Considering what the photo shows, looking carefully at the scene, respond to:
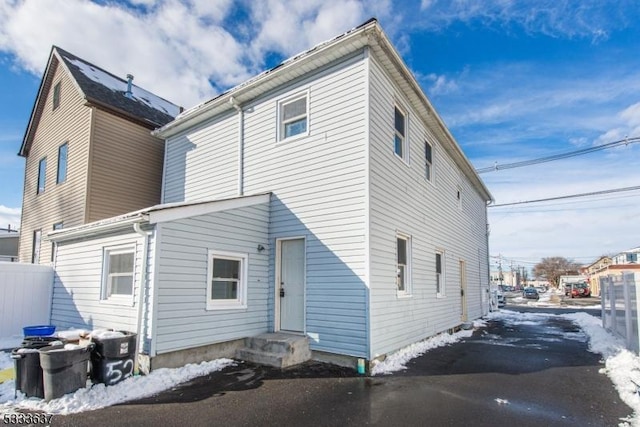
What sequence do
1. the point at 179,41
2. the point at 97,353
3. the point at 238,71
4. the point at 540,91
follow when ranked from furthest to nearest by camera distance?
the point at 540,91
the point at 238,71
the point at 179,41
the point at 97,353

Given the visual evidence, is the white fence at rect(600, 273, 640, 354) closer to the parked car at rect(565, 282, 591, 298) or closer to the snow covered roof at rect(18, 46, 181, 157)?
the snow covered roof at rect(18, 46, 181, 157)

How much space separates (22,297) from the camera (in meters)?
9.68

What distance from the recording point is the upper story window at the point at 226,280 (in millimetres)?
7246

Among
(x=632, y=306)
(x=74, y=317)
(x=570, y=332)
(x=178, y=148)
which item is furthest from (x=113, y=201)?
(x=570, y=332)

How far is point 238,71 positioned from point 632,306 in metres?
11.8

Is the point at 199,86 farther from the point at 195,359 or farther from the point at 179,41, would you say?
the point at 195,359

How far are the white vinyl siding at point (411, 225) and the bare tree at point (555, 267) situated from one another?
77022mm

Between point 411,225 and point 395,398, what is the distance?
478 cm

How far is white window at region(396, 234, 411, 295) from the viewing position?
873 centimetres

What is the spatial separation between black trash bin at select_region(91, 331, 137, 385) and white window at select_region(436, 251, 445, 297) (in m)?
8.69

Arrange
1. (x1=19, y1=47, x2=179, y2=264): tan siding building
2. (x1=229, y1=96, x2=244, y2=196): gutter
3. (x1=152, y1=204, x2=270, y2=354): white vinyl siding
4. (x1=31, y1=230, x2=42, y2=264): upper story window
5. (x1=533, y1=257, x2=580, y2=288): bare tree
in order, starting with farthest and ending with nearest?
(x1=533, y1=257, x2=580, y2=288): bare tree < (x1=31, y1=230, x2=42, y2=264): upper story window < (x1=19, y1=47, x2=179, y2=264): tan siding building < (x1=229, y1=96, x2=244, y2=196): gutter < (x1=152, y1=204, x2=270, y2=354): white vinyl siding

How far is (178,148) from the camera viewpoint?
1171 centimetres

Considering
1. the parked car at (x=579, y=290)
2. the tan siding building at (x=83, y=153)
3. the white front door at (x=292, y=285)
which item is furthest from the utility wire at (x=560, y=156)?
the parked car at (x=579, y=290)

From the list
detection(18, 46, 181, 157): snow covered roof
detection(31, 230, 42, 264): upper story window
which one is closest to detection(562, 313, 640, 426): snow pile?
detection(18, 46, 181, 157): snow covered roof
